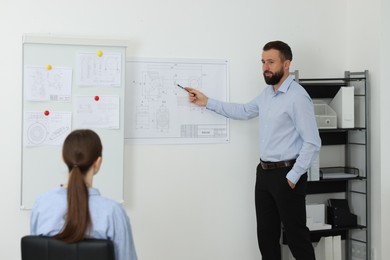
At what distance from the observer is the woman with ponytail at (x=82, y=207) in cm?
190

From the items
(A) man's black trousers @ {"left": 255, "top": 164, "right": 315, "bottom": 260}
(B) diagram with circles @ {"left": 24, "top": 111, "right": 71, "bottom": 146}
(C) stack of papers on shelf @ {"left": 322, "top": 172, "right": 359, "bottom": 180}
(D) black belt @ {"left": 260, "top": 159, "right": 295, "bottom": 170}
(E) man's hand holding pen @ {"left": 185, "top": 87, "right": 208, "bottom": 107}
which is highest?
(E) man's hand holding pen @ {"left": 185, "top": 87, "right": 208, "bottom": 107}

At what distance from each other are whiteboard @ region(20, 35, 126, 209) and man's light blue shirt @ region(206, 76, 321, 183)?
956 mm

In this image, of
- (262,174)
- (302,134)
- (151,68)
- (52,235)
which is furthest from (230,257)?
(52,235)

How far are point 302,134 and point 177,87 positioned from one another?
0.95 meters

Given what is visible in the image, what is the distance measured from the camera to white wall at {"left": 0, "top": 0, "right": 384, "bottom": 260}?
327 centimetres

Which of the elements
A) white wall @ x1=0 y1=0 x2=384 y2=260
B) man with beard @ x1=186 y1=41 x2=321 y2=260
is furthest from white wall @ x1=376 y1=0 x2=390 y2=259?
man with beard @ x1=186 y1=41 x2=321 y2=260

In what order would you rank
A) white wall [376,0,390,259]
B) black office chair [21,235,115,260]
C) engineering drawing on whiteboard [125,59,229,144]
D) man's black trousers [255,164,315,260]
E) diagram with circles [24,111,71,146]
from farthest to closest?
white wall [376,0,390,259] < engineering drawing on whiteboard [125,59,229,144] < man's black trousers [255,164,315,260] < diagram with circles [24,111,71,146] < black office chair [21,235,115,260]

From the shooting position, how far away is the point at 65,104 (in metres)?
3.25

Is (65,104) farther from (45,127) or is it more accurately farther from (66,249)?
(66,249)

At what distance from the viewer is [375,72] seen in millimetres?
3838

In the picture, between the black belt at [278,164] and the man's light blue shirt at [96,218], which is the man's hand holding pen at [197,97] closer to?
the black belt at [278,164]

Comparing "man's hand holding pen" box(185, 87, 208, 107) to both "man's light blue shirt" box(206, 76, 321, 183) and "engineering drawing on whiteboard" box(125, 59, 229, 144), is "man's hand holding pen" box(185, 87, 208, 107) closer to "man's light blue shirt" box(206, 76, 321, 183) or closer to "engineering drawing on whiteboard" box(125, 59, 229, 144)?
"engineering drawing on whiteboard" box(125, 59, 229, 144)

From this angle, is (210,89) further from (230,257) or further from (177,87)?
(230,257)

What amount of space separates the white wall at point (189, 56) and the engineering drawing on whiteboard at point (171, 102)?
7 cm
